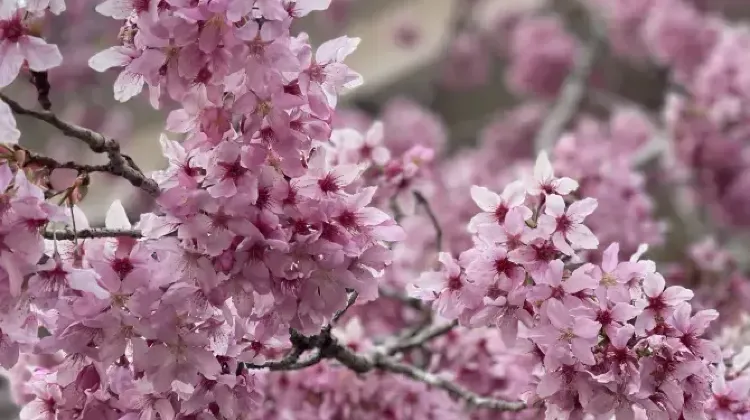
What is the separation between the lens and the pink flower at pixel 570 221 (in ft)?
2.12

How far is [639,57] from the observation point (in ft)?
7.86

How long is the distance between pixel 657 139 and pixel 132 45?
1.68 metres

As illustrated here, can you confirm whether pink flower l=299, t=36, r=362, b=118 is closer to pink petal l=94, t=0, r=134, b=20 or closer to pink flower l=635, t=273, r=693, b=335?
pink petal l=94, t=0, r=134, b=20

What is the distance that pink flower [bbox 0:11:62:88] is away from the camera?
56 centimetres

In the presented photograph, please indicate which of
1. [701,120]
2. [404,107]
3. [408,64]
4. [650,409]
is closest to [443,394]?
[650,409]

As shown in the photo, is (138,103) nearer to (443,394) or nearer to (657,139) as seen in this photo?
(657,139)

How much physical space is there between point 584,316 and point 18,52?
51cm

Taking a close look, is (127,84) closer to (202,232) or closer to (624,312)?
(202,232)

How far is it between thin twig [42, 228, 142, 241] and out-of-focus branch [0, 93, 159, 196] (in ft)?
0.13

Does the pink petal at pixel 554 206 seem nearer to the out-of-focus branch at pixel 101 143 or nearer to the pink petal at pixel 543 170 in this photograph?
the pink petal at pixel 543 170

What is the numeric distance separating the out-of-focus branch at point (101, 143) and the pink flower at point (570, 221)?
352mm

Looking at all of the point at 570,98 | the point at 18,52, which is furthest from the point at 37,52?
the point at 570,98

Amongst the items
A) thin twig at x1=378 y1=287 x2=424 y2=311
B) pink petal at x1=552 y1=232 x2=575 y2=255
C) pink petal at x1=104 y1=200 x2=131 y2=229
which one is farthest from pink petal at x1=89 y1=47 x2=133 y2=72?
thin twig at x1=378 y1=287 x2=424 y2=311

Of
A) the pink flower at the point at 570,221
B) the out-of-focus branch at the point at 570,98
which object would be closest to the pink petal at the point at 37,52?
the pink flower at the point at 570,221
